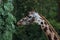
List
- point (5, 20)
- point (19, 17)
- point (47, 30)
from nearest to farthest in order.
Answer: point (5, 20) < point (47, 30) < point (19, 17)

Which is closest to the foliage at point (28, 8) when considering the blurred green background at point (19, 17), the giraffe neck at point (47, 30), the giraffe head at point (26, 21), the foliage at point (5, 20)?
the blurred green background at point (19, 17)

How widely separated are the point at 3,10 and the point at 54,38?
1286 millimetres

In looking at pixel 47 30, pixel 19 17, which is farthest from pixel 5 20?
pixel 19 17

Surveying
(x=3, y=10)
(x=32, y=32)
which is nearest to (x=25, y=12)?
(x=32, y=32)

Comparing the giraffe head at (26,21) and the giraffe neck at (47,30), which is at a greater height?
the giraffe head at (26,21)

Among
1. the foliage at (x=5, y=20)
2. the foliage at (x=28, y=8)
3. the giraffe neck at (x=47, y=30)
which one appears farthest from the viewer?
the foliage at (x=28, y=8)

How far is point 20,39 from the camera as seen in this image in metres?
5.89

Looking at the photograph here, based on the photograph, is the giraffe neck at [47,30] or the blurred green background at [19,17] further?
the giraffe neck at [47,30]

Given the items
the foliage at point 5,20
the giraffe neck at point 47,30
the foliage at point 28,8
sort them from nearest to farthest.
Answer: the foliage at point 5,20
the giraffe neck at point 47,30
the foliage at point 28,8

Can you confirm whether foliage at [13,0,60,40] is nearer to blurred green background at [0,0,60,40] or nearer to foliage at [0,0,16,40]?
blurred green background at [0,0,60,40]

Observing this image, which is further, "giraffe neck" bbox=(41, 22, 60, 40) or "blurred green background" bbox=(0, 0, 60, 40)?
"giraffe neck" bbox=(41, 22, 60, 40)

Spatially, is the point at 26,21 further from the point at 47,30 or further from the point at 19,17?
the point at 19,17

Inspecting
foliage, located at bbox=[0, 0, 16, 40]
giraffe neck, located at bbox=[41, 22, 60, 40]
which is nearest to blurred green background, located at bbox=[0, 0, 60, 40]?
foliage, located at bbox=[0, 0, 16, 40]

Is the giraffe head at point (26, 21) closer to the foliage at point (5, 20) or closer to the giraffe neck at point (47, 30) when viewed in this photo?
the giraffe neck at point (47, 30)
